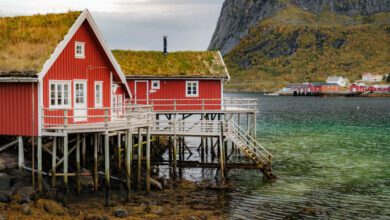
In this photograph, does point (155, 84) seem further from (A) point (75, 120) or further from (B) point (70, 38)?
(B) point (70, 38)

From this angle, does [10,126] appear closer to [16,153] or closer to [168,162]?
[16,153]

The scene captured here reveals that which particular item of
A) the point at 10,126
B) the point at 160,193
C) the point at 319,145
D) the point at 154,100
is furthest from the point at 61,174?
the point at 319,145

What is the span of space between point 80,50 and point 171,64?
16671 millimetres

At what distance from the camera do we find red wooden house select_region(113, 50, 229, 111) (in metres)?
44.6

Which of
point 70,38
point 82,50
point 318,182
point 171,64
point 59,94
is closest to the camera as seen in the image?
point 59,94

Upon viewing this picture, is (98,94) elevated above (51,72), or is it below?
below

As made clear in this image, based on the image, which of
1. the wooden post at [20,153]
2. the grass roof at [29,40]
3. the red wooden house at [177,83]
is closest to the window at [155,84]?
the red wooden house at [177,83]

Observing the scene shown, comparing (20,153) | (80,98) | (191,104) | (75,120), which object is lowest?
(20,153)

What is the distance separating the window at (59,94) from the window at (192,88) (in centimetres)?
1657

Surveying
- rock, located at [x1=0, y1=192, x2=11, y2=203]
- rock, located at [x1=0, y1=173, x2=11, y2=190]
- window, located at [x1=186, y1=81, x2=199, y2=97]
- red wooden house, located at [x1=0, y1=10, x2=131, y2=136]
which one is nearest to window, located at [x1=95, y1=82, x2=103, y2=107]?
red wooden house, located at [x1=0, y1=10, x2=131, y2=136]

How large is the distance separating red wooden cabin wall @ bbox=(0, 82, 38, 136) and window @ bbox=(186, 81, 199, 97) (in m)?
18.8

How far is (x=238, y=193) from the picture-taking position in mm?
33438

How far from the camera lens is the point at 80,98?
3052 centimetres

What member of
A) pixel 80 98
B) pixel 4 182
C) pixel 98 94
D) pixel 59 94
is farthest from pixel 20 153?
pixel 98 94
